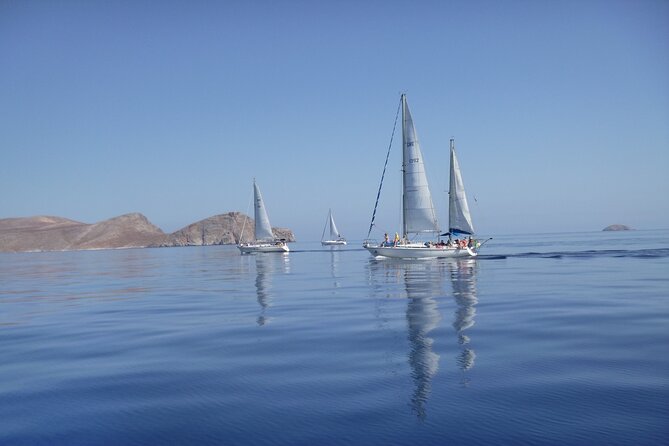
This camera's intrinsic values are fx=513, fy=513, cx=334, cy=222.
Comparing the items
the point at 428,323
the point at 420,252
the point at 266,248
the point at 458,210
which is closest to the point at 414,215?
the point at 420,252

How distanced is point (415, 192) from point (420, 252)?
6.44 m

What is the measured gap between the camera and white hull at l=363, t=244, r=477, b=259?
52688mm

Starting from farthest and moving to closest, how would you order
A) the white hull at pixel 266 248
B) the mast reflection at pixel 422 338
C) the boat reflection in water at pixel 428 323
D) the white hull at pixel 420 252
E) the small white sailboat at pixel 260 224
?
the small white sailboat at pixel 260 224
the white hull at pixel 266 248
the white hull at pixel 420 252
the boat reflection in water at pixel 428 323
the mast reflection at pixel 422 338

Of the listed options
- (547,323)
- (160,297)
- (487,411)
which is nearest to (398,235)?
(160,297)

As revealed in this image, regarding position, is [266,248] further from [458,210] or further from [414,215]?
[414,215]

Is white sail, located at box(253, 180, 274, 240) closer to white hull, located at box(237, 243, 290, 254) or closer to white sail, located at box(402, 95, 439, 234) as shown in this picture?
white hull, located at box(237, 243, 290, 254)

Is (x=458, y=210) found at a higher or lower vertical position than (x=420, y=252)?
higher

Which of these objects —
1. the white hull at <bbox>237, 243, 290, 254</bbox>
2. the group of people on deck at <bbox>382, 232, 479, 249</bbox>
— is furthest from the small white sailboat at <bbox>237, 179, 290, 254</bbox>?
the group of people on deck at <bbox>382, 232, 479, 249</bbox>

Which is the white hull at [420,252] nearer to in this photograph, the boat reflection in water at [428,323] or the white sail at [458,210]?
the white sail at [458,210]

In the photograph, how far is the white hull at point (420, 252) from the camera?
52.7m

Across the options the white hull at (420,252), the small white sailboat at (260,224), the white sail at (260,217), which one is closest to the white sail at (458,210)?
the white hull at (420,252)

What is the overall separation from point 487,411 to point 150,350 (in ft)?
28.3

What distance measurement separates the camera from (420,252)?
5269 centimetres

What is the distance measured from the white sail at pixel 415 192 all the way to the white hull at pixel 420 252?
2416mm
